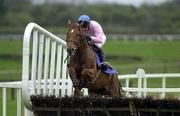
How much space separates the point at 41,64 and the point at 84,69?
95 centimetres

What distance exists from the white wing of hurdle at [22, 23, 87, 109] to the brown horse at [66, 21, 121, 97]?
0.18 m

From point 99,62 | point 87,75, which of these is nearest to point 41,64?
point 87,75

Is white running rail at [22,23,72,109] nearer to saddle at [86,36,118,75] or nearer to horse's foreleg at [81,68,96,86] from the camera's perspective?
horse's foreleg at [81,68,96,86]

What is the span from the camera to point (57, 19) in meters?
64.4

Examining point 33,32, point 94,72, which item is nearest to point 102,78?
point 94,72

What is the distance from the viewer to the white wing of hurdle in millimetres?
6828

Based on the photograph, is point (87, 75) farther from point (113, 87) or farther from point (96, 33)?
point (96, 33)

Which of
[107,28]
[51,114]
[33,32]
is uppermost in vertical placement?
[107,28]

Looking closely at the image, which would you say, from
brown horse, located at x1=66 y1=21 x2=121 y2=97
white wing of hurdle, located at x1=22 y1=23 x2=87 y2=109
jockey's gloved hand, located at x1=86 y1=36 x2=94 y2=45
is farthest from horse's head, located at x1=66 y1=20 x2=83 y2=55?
jockey's gloved hand, located at x1=86 y1=36 x2=94 y2=45

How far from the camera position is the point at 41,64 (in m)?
7.26

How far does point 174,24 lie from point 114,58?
2244cm

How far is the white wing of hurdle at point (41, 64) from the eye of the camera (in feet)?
22.4

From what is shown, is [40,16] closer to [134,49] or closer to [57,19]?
[57,19]

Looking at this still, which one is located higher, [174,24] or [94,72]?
[174,24]
